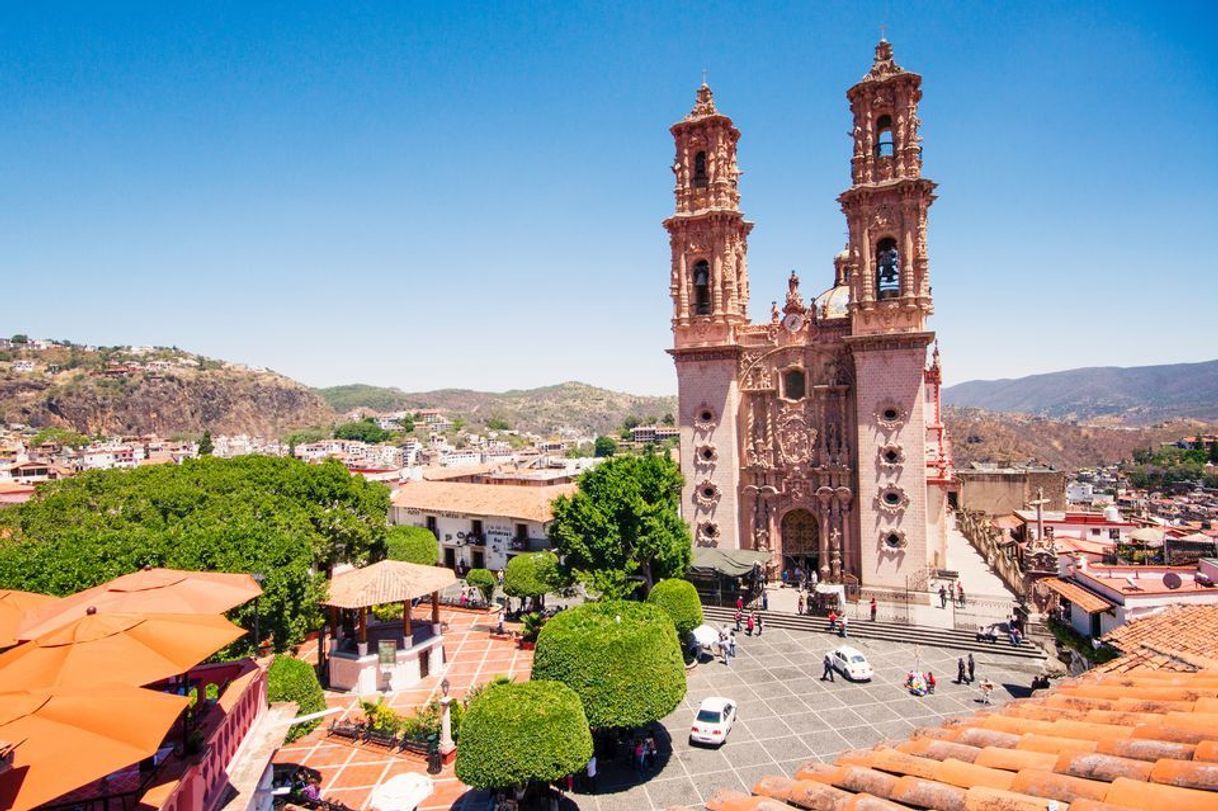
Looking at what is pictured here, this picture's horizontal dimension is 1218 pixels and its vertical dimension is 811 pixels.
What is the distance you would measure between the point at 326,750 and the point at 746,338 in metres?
26.5

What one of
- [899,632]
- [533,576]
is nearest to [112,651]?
[533,576]

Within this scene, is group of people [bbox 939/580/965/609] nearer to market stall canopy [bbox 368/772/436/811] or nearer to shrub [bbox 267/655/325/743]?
market stall canopy [bbox 368/772/436/811]

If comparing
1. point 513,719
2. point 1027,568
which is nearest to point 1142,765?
point 513,719

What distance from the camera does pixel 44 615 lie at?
34.4ft

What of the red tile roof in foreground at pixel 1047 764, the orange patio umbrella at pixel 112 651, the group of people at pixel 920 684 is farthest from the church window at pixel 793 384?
the orange patio umbrella at pixel 112 651

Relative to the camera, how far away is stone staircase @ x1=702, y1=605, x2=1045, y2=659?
26.4m

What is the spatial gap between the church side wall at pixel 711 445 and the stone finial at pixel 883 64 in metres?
15.4

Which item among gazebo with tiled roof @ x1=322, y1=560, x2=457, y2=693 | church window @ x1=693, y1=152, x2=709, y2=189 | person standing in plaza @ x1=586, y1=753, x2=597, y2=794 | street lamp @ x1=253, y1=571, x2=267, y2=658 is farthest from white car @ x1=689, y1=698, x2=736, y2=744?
church window @ x1=693, y1=152, x2=709, y2=189

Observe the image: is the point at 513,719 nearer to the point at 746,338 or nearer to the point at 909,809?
the point at 909,809

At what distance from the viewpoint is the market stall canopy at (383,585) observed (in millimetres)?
23984

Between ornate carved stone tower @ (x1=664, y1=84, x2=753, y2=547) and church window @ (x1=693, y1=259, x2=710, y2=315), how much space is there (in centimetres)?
5

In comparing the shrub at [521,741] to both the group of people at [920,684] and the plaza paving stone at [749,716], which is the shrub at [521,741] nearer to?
the plaza paving stone at [749,716]

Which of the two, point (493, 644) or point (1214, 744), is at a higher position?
point (1214, 744)

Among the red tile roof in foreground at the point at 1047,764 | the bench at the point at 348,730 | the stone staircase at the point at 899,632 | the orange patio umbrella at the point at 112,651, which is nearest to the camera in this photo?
the red tile roof in foreground at the point at 1047,764
